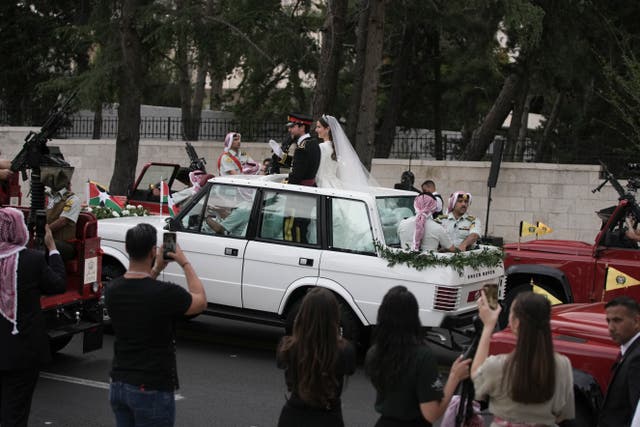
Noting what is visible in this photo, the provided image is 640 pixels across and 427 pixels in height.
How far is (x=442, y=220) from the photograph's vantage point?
1188cm

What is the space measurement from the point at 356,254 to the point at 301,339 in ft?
16.1

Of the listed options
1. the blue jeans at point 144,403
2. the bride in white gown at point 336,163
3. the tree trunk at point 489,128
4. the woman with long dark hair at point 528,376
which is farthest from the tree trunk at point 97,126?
the woman with long dark hair at point 528,376

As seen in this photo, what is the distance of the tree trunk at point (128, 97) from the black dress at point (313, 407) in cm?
1776

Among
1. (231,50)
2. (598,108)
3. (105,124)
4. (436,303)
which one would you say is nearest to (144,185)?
(231,50)

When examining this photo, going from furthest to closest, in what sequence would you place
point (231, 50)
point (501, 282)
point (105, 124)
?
point (105, 124) < point (231, 50) < point (501, 282)

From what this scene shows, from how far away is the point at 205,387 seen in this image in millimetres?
8805

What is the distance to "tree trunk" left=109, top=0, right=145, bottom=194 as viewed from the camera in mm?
21484

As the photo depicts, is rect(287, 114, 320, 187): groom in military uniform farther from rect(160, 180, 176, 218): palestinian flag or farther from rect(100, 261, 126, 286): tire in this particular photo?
rect(100, 261, 126, 286): tire

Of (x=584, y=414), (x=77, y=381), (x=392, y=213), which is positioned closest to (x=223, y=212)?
(x=392, y=213)

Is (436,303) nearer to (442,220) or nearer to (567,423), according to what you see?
(442,220)

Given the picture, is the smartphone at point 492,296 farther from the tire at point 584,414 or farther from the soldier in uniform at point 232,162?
the soldier in uniform at point 232,162

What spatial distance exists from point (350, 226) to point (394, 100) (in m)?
16.6

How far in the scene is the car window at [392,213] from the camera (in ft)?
32.4

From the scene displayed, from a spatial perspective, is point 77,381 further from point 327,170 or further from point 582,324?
point 582,324
